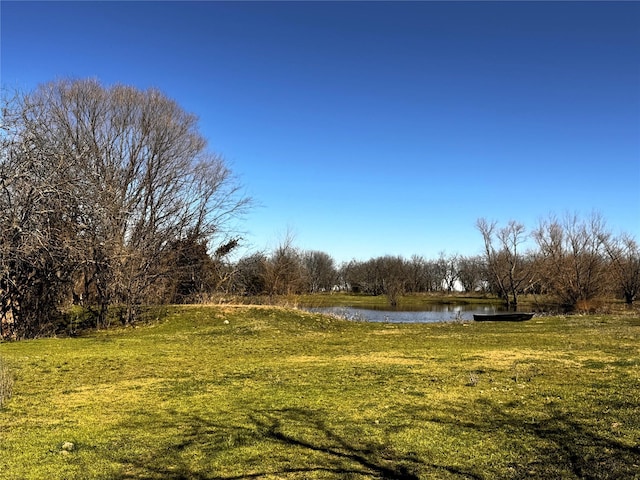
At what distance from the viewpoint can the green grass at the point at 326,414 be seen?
4.18m

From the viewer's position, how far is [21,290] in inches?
609

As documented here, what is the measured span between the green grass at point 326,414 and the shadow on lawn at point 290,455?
19mm

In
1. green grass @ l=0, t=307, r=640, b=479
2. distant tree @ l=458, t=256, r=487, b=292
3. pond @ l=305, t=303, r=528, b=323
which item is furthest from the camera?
distant tree @ l=458, t=256, r=487, b=292

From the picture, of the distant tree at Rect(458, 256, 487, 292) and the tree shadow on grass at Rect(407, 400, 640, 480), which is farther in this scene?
the distant tree at Rect(458, 256, 487, 292)

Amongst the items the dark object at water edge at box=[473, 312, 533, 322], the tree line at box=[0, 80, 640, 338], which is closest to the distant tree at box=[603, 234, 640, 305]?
the tree line at box=[0, 80, 640, 338]

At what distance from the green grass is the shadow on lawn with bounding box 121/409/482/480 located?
0.06 feet

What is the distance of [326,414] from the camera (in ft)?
18.8

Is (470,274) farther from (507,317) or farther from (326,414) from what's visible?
(326,414)

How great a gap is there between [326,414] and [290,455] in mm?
1363

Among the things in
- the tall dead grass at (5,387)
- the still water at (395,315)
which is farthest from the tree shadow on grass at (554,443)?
the still water at (395,315)

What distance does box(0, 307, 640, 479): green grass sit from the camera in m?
4.18

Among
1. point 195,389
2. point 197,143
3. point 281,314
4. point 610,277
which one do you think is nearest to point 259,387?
point 195,389

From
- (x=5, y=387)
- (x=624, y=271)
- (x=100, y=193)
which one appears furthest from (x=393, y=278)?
(x=5, y=387)

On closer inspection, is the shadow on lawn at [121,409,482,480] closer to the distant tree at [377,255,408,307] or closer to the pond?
the pond
